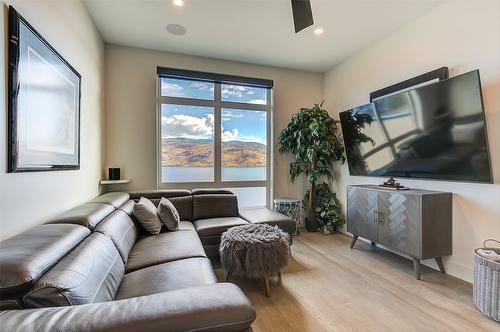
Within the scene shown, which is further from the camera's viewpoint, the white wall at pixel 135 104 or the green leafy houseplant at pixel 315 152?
the green leafy houseplant at pixel 315 152

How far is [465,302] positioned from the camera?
1.96 m

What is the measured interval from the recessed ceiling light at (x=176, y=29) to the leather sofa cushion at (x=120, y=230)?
7.36 feet

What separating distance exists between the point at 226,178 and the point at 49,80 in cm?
260

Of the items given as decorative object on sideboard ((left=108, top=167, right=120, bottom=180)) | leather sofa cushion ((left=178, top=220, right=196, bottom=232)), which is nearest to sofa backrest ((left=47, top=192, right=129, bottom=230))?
leather sofa cushion ((left=178, top=220, right=196, bottom=232))

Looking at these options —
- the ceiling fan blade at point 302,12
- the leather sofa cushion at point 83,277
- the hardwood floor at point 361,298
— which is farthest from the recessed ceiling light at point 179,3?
the hardwood floor at point 361,298

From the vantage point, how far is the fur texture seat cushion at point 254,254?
203cm

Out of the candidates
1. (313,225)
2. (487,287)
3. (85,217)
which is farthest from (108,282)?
(313,225)

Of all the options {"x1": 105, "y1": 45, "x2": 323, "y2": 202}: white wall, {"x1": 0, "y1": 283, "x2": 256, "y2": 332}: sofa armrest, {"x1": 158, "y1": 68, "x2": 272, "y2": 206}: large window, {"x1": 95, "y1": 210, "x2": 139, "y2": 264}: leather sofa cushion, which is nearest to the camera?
{"x1": 0, "y1": 283, "x2": 256, "y2": 332}: sofa armrest

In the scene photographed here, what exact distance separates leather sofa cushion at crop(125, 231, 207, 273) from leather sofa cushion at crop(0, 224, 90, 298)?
0.47 m

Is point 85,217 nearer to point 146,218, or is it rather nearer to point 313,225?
point 146,218

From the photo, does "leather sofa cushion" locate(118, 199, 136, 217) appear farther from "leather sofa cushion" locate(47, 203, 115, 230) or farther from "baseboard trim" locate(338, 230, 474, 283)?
"baseboard trim" locate(338, 230, 474, 283)

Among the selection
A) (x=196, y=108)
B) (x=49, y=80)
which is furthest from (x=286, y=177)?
(x=49, y=80)

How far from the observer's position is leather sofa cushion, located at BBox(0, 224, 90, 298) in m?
0.84

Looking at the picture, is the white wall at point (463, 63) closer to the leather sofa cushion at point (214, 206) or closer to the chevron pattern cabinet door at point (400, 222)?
the chevron pattern cabinet door at point (400, 222)
